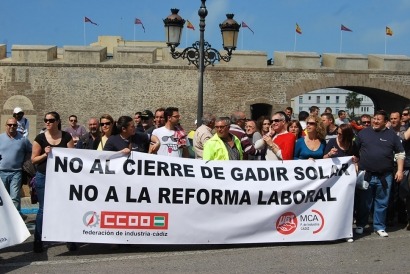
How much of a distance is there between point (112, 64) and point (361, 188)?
18.6 metres

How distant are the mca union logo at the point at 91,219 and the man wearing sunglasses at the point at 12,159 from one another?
7.01 feet

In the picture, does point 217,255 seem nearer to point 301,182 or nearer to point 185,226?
point 185,226

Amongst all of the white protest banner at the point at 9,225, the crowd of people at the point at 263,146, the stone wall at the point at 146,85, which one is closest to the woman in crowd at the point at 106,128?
the crowd of people at the point at 263,146

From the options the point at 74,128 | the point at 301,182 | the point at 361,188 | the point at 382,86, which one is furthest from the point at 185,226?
the point at 382,86

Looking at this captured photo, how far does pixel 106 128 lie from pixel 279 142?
230 centimetres

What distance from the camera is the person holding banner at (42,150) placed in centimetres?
688

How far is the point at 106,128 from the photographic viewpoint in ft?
24.6

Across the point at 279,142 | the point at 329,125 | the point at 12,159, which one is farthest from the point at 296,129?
the point at 12,159

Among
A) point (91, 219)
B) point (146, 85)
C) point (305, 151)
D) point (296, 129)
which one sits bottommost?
point (91, 219)

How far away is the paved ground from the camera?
20.1 feet

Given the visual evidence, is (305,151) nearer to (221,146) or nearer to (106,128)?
(221,146)

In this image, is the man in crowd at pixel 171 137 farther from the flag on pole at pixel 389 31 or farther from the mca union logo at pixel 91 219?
the flag on pole at pixel 389 31

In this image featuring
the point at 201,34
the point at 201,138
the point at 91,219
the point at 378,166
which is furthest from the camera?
the point at 201,34

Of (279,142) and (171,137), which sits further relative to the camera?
(171,137)
